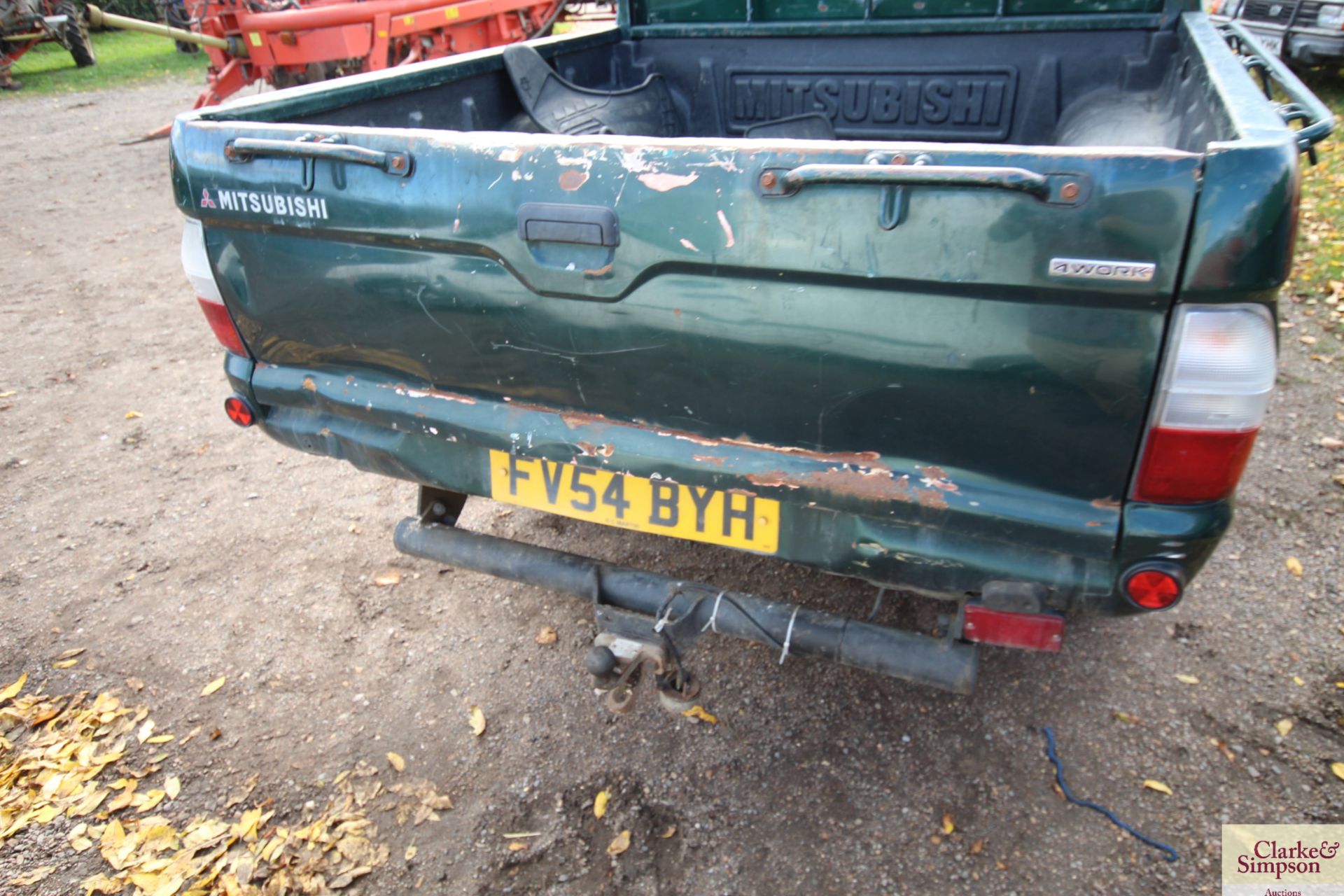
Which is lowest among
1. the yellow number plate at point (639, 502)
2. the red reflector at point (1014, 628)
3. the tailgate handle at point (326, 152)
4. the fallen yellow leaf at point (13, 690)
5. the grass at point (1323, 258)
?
the fallen yellow leaf at point (13, 690)

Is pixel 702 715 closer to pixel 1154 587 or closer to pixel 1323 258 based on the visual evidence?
pixel 1154 587

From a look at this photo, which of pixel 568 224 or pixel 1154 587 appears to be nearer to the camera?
pixel 1154 587

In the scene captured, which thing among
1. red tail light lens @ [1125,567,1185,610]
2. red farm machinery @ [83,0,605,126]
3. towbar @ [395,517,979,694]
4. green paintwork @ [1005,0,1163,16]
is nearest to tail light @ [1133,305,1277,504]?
red tail light lens @ [1125,567,1185,610]

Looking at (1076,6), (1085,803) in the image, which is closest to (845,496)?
(1085,803)

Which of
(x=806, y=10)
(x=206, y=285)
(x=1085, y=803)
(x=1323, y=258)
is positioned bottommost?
(x=1085, y=803)

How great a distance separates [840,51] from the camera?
364cm

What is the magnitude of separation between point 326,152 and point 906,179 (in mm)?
1353

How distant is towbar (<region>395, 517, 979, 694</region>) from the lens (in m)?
1.96

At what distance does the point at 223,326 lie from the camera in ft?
8.09

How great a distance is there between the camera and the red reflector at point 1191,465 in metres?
1.57

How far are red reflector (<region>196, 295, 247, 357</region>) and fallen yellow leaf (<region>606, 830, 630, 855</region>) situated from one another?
1.79m

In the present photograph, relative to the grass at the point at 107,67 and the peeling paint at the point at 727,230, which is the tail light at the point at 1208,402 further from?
the grass at the point at 107,67

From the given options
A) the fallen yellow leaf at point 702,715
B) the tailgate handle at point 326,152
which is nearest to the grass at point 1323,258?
the fallen yellow leaf at point 702,715

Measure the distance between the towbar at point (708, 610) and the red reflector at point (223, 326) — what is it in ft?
2.43
